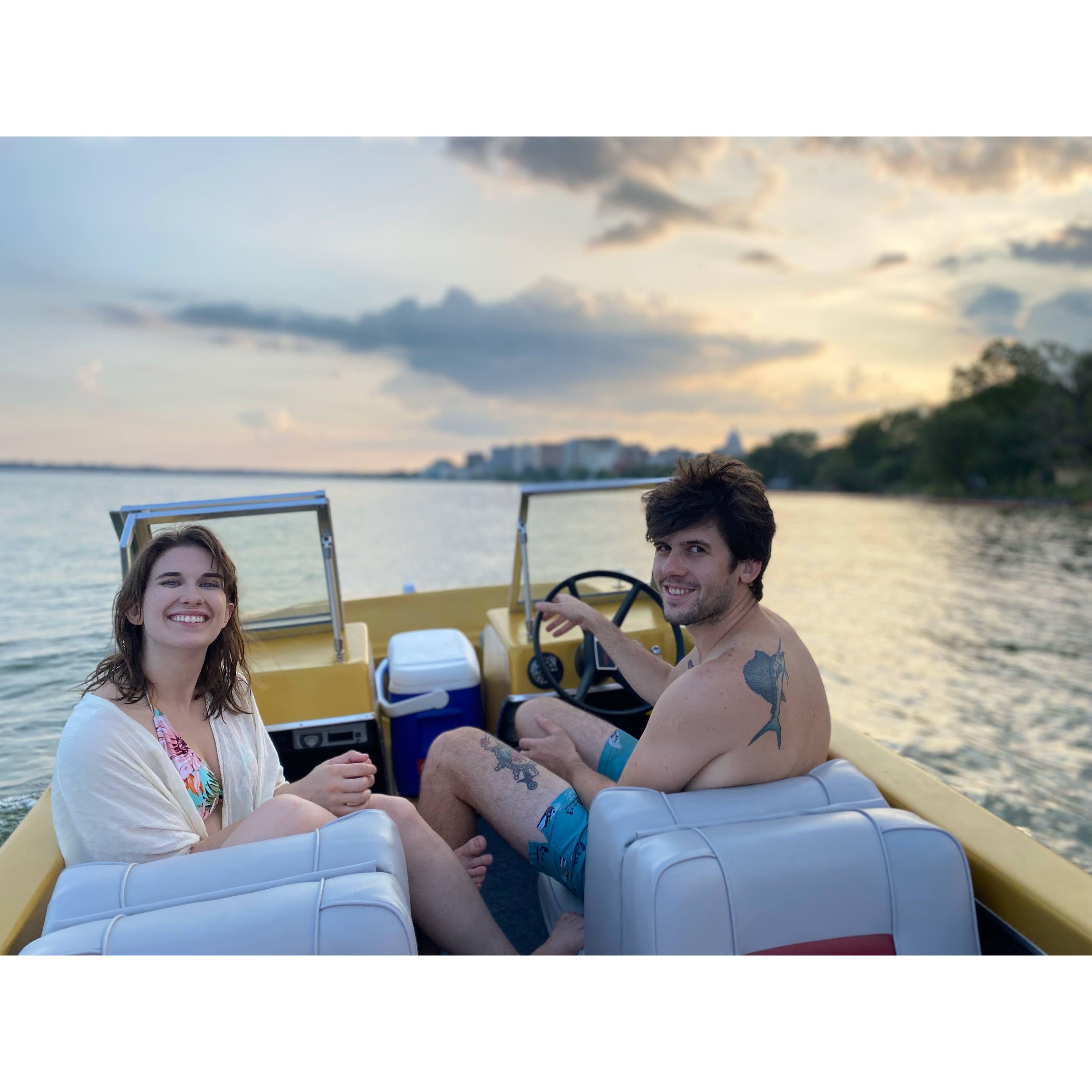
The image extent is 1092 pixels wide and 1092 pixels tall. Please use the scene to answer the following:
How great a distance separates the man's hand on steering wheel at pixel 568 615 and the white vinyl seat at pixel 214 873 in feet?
3.43

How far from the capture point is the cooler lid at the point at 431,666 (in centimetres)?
267

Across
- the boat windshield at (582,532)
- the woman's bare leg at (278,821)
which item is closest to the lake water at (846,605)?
the boat windshield at (582,532)

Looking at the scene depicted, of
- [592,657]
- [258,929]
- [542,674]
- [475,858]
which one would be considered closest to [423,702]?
[542,674]

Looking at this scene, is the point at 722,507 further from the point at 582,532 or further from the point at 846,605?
the point at 846,605

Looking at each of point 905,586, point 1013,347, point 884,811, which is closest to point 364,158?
point 884,811

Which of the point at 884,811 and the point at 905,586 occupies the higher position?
the point at 884,811

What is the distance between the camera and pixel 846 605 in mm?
16875

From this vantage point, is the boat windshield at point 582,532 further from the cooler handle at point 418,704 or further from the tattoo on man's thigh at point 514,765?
the tattoo on man's thigh at point 514,765

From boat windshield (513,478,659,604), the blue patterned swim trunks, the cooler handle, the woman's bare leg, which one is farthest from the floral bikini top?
boat windshield (513,478,659,604)

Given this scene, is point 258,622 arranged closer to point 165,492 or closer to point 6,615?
point 6,615

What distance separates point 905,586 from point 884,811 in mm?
19905

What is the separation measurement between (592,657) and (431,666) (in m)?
0.61

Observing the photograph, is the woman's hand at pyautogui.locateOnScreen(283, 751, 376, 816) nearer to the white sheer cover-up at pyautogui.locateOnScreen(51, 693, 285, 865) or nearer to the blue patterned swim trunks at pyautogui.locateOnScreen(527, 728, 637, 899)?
Result: the white sheer cover-up at pyautogui.locateOnScreen(51, 693, 285, 865)

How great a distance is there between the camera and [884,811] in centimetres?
128
